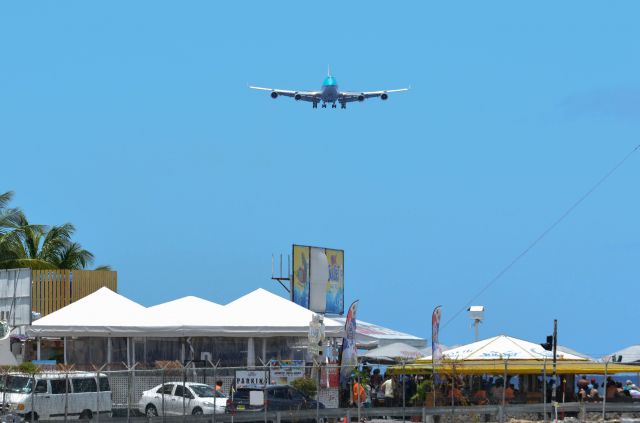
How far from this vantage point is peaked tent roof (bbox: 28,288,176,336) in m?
37.9

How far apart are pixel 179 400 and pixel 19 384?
480 cm

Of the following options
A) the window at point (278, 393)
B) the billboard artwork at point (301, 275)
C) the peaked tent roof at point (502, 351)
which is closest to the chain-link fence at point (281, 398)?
the window at point (278, 393)

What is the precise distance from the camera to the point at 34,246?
6222cm

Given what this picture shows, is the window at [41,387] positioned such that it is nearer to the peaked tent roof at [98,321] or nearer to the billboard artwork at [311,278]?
the peaked tent roof at [98,321]

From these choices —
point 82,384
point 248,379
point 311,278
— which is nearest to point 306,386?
point 248,379

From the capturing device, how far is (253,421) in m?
26.7

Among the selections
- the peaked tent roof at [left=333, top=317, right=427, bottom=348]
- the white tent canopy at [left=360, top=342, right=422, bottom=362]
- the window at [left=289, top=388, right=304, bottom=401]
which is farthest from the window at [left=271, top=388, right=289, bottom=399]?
the peaked tent roof at [left=333, top=317, right=427, bottom=348]

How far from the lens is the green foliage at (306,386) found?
Result: 29609 mm

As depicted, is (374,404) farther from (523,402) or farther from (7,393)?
(7,393)

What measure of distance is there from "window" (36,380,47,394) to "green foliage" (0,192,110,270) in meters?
30.9

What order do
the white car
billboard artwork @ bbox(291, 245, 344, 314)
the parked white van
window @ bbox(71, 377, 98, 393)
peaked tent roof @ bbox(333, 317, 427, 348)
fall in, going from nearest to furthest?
the parked white van < window @ bbox(71, 377, 98, 393) < the white car < peaked tent roof @ bbox(333, 317, 427, 348) < billboard artwork @ bbox(291, 245, 344, 314)

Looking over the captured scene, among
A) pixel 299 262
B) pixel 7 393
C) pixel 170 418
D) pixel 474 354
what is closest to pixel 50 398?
pixel 7 393

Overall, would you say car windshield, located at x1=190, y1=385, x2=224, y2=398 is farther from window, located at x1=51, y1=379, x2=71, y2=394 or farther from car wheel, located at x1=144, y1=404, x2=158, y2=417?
window, located at x1=51, y1=379, x2=71, y2=394

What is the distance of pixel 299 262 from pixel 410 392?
27.4m
